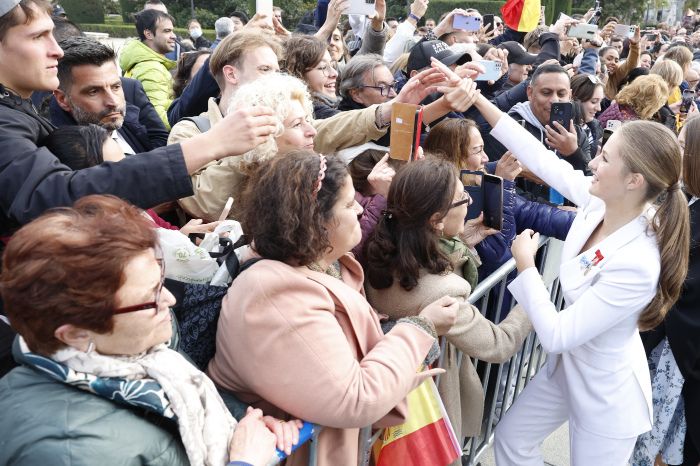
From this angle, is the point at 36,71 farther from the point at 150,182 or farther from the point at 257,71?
the point at 257,71

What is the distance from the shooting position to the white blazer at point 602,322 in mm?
2107

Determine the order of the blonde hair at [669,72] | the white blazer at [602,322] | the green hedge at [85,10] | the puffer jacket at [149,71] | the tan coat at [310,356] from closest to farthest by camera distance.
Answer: the tan coat at [310,356] < the white blazer at [602,322] < the puffer jacket at [149,71] < the blonde hair at [669,72] < the green hedge at [85,10]

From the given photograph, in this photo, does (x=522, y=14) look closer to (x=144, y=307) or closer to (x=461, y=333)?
(x=461, y=333)

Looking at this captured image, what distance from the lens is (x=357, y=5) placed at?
508 cm

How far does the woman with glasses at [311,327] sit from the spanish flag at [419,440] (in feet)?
0.58

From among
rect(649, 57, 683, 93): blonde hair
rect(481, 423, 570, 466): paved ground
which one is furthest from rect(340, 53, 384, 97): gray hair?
rect(649, 57, 683, 93): blonde hair

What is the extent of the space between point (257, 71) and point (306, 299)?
183cm

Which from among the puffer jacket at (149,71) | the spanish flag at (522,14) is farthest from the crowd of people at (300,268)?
the spanish flag at (522,14)

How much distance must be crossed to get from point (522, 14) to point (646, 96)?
2.69 meters

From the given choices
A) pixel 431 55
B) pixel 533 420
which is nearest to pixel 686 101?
pixel 431 55

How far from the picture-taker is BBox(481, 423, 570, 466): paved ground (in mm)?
3131

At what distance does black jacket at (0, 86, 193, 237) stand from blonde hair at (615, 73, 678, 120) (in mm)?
5345

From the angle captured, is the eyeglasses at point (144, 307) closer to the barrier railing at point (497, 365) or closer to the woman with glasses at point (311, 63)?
the barrier railing at point (497, 365)

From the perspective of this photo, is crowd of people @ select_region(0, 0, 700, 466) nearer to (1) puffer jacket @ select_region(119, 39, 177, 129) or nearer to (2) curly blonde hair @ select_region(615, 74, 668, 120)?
(1) puffer jacket @ select_region(119, 39, 177, 129)
